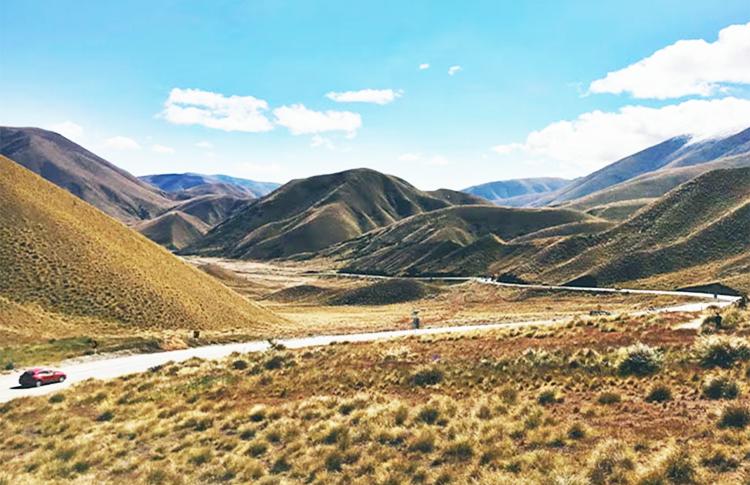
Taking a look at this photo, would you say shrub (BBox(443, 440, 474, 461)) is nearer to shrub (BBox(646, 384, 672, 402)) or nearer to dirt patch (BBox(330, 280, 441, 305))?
shrub (BBox(646, 384, 672, 402))

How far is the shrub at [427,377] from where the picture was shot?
20.6 metres

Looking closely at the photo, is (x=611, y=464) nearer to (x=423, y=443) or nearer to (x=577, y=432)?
(x=577, y=432)

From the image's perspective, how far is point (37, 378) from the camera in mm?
27094

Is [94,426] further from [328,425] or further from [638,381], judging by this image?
[638,381]

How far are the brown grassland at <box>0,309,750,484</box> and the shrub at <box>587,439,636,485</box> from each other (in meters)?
0.04

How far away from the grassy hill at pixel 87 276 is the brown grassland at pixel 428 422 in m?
27.6

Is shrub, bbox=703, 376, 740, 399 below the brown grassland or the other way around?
the other way around

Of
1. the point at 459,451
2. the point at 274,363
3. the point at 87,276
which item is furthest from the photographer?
the point at 87,276

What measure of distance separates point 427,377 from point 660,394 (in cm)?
871

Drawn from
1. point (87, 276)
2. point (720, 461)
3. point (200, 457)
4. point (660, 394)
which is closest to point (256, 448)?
point (200, 457)

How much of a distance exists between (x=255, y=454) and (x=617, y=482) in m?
9.23

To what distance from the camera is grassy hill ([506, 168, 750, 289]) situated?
308ft

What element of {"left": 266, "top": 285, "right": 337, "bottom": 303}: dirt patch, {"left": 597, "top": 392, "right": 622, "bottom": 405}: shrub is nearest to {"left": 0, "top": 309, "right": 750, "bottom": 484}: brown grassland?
{"left": 597, "top": 392, "right": 622, "bottom": 405}: shrub

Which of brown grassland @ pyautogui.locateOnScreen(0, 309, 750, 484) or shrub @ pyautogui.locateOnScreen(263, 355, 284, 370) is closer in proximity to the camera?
brown grassland @ pyautogui.locateOnScreen(0, 309, 750, 484)
